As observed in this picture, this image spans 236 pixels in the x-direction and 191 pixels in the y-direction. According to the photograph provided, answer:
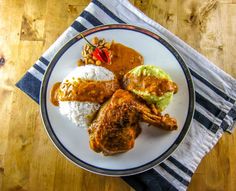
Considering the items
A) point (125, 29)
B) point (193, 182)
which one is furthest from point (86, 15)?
point (193, 182)

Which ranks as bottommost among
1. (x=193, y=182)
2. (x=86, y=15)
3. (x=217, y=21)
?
(x=193, y=182)

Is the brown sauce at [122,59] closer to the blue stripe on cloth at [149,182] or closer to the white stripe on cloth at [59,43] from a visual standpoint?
Answer: the white stripe on cloth at [59,43]

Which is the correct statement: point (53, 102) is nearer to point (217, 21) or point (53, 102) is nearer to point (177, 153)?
point (177, 153)

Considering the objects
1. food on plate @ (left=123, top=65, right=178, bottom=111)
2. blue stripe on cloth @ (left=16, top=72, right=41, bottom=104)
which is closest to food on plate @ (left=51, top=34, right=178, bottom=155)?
food on plate @ (left=123, top=65, right=178, bottom=111)

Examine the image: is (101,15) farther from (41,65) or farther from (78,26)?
(41,65)

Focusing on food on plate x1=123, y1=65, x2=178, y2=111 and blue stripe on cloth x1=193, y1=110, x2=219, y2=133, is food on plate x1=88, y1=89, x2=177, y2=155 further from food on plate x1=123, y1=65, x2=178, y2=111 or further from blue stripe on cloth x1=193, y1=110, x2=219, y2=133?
blue stripe on cloth x1=193, y1=110, x2=219, y2=133

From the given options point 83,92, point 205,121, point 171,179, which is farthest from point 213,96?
point 83,92
